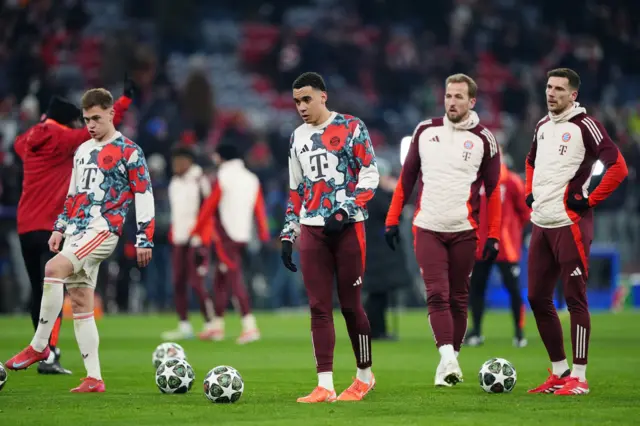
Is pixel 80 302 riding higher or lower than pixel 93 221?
lower

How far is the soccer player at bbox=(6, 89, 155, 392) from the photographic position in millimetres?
9500

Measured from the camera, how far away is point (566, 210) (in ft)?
31.2

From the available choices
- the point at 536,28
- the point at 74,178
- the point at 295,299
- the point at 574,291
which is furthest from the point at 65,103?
the point at 536,28

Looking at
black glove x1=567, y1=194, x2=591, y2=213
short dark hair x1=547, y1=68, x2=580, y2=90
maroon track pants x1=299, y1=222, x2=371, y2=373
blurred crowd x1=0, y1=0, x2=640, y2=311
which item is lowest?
maroon track pants x1=299, y1=222, x2=371, y2=373

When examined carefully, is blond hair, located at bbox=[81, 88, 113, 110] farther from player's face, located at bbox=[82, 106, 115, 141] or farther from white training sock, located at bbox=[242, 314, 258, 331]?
white training sock, located at bbox=[242, 314, 258, 331]

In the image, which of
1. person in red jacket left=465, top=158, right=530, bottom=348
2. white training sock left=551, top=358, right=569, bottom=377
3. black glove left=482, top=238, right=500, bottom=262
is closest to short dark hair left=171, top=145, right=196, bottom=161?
person in red jacket left=465, top=158, right=530, bottom=348

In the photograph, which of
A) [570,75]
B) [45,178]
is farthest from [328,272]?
[45,178]

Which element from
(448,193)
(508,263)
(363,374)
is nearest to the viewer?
(363,374)

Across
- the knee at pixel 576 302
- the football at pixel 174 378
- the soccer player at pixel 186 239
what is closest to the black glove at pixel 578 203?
the knee at pixel 576 302

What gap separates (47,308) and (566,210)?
4143 mm

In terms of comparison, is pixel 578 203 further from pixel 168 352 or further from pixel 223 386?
pixel 168 352

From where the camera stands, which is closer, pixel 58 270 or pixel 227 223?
pixel 58 270

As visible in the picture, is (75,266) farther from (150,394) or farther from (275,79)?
(275,79)

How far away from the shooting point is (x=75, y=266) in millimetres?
9438
